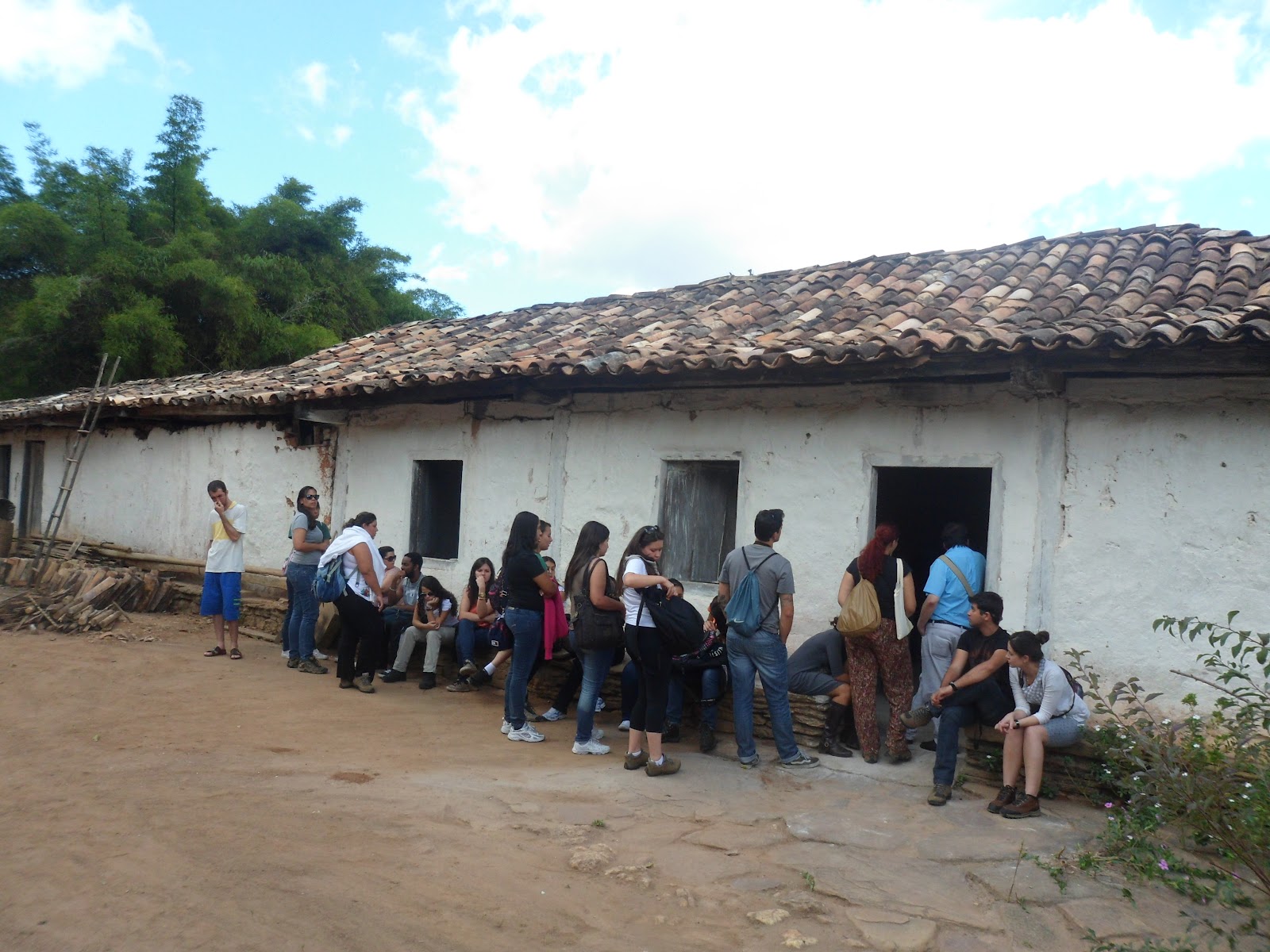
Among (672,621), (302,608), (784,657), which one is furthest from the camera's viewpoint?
(302,608)

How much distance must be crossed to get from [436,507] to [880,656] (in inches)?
209

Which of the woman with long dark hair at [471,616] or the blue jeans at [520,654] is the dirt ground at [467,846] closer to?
the blue jeans at [520,654]

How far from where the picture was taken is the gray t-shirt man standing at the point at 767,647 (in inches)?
229

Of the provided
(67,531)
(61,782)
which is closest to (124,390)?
(67,531)

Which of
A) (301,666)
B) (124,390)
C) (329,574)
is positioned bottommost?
(301,666)

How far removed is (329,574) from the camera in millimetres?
7520

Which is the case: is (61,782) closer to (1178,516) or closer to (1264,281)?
(1178,516)

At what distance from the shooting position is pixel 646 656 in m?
5.67

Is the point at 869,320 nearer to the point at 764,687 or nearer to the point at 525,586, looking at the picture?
the point at 764,687

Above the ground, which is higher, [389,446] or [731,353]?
[731,353]

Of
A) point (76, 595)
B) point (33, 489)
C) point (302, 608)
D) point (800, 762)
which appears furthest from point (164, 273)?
point (800, 762)

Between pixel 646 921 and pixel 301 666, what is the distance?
561 cm

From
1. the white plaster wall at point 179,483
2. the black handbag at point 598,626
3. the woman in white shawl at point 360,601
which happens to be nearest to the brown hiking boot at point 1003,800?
the black handbag at point 598,626

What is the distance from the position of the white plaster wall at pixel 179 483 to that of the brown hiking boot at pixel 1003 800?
7.46m
